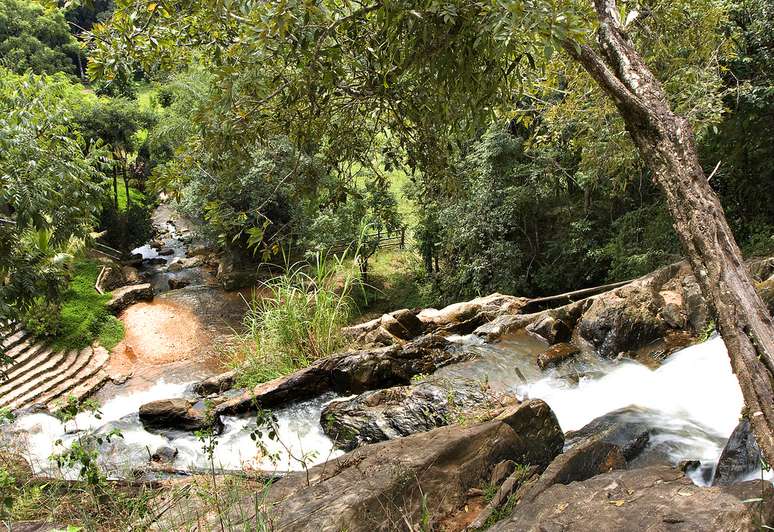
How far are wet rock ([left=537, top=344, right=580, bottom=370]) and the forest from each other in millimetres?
65

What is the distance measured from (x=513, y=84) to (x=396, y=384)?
5.01 meters

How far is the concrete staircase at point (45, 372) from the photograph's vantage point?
10672 millimetres

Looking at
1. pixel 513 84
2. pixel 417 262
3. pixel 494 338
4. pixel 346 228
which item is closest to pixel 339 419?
pixel 494 338

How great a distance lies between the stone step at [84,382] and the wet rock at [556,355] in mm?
8556

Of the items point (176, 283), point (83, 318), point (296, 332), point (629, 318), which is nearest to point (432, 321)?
point (296, 332)

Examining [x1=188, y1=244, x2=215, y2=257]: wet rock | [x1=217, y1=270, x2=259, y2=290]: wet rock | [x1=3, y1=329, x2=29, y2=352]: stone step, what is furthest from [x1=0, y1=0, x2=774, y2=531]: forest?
[x1=188, y1=244, x2=215, y2=257]: wet rock

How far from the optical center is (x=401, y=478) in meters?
3.18

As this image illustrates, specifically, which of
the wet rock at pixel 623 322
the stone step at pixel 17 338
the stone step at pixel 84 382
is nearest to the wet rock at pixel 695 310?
the wet rock at pixel 623 322

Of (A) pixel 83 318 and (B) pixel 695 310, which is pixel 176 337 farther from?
(B) pixel 695 310

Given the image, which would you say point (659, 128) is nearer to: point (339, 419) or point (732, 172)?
point (339, 419)

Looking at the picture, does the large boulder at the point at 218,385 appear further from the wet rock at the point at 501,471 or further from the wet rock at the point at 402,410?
the wet rock at the point at 501,471

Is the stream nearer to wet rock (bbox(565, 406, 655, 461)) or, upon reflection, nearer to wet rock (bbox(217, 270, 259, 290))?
wet rock (bbox(565, 406, 655, 461))

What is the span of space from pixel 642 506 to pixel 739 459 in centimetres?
181

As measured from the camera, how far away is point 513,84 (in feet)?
9.60
